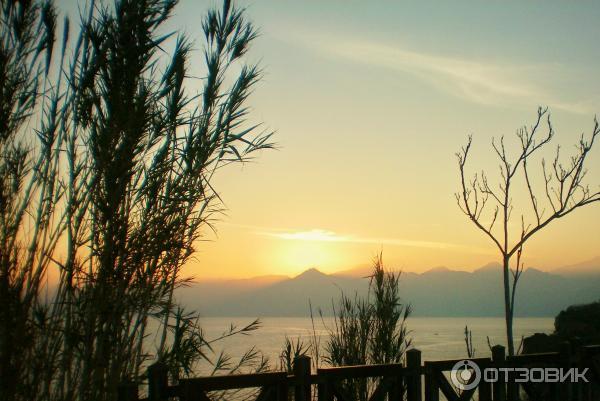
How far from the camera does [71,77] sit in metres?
4.93

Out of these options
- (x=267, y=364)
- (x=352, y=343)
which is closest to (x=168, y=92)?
(x=267, y=364)

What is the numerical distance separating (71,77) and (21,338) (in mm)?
2018

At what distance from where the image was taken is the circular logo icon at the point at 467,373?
6258mm

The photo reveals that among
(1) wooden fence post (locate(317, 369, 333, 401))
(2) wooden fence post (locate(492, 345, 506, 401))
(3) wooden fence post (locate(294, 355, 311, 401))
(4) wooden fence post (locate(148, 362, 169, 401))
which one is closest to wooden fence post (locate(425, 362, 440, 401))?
(2) wooden fence post (locate(492, 345, 506, 401))

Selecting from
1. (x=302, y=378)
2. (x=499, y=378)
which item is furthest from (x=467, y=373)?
(x=302, y=378)

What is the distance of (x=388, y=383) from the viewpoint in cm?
559

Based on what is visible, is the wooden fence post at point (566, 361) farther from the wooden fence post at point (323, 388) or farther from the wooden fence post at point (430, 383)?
the wooden fence post at point (323, 388)

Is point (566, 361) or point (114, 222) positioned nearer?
point (114, 222)

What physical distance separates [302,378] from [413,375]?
1358mm

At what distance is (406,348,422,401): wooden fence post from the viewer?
575 cm

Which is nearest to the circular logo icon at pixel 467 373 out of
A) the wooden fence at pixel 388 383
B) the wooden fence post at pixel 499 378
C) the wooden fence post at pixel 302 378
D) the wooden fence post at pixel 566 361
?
the wooden fence at pixel 388 383

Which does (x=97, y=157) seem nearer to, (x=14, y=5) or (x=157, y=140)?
(x=157, y=140)

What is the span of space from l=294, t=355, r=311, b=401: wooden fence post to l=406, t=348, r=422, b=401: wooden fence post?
1.27 meters

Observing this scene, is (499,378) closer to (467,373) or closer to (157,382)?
(467,373)
